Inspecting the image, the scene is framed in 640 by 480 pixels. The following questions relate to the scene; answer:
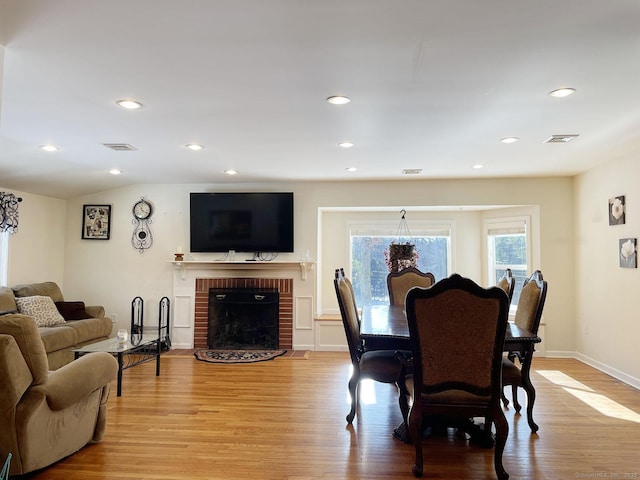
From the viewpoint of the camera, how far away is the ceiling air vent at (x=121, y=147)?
3988 mm

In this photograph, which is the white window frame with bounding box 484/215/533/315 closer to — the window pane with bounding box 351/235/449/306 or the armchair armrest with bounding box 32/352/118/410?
the window pane with bounding box 351/235/449/306

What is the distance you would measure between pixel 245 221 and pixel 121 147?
6.92 feet

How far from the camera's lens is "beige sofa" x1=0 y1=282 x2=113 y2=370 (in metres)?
4.49

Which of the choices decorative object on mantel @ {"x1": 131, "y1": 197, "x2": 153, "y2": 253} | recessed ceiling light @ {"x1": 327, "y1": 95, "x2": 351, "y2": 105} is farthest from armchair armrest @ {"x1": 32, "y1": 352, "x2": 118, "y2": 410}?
decorative object on mantel @ {"x1": 131, "y1": 197, "x2": 153, "y2": 253}

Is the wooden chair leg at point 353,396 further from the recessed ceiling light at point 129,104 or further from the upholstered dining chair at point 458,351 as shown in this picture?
the recessed ceiling light at point 129,104

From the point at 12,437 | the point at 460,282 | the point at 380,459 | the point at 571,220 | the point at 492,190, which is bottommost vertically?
the point at 380,459

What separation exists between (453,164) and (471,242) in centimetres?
216

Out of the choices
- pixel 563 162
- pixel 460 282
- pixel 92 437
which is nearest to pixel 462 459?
pixel 460 282

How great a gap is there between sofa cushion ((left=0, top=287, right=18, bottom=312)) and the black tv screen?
2235mm

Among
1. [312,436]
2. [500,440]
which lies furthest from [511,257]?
[312,436]

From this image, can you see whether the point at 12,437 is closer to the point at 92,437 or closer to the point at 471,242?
the point at 92,437

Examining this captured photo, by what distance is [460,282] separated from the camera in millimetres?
2340

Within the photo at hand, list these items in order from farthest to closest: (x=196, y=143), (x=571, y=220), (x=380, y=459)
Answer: (x=571, y=220) < (x=196, y=143) < (x=380, y=459)

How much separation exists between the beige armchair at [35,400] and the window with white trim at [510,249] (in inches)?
210
